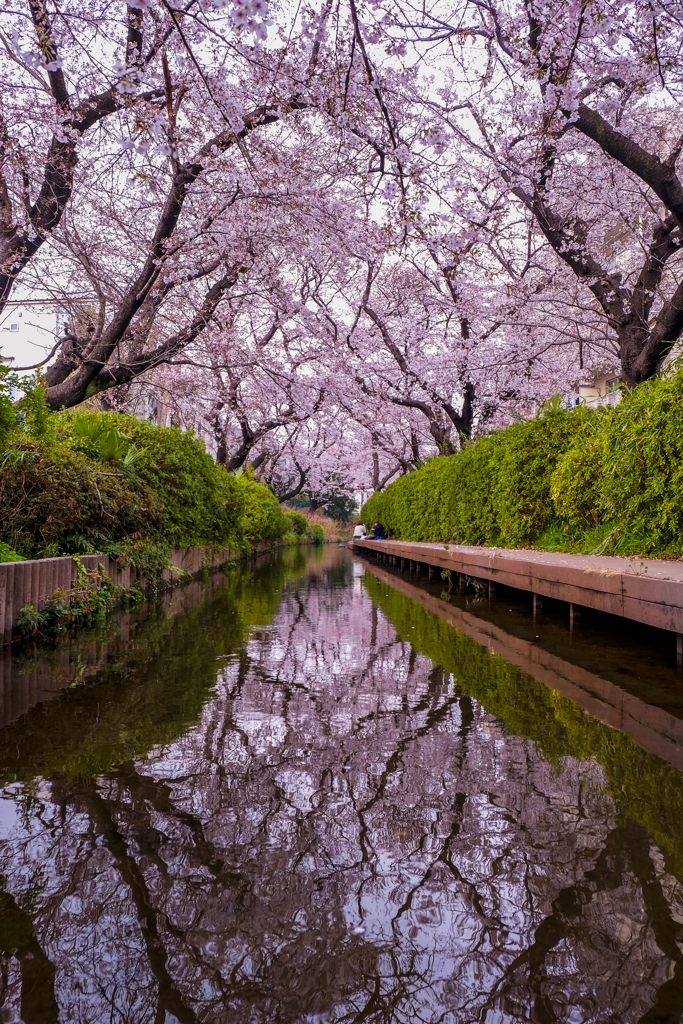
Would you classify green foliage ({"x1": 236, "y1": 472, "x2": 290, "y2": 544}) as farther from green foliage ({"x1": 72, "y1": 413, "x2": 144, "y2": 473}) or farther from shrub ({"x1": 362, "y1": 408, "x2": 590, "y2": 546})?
green foliage ({"x1": 72, "y1": 413, "x2": 144, "y2": 473})

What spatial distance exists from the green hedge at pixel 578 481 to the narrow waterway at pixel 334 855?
2540 mm

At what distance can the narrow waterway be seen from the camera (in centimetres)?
137

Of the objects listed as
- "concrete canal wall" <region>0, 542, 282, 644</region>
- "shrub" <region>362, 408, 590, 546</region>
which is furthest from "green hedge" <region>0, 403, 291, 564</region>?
"shrub" <region>362, 408, 590, 546</region>

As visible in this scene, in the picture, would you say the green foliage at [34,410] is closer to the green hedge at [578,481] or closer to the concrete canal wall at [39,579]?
the concrete canal wall at [39,579]

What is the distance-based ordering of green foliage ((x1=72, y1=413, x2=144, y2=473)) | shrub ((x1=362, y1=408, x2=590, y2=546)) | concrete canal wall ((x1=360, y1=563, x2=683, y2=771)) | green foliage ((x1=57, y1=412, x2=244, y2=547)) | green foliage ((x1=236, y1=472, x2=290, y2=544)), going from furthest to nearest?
green foliage ((x1=236, y1=472, x2=290, y2=544))
shrub ((x1=362, y1=408, x2=590, y2=546))
green foliage ((x1=57, y1=412, x2=244, y2=547))
green foliage ((x1=72, y1=413, x2=144, y2=473))
concrete canal wall ((x1=360, y1=563, x2=683, y2=771))

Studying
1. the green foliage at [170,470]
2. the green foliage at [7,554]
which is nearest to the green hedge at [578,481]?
the green foliage at [170,470]

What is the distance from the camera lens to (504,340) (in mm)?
16812

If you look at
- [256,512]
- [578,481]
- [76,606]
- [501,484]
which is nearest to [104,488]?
[76,606]

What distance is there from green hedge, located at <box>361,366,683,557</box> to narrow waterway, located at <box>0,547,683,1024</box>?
2540 mm

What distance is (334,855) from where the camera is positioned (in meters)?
1.91

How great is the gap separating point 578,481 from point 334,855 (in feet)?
21.7

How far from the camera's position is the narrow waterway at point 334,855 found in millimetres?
1366

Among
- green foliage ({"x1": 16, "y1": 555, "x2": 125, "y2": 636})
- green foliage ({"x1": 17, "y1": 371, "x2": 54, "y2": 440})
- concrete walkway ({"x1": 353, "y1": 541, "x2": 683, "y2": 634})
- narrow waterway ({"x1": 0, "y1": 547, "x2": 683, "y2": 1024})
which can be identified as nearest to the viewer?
narrow waterway ({"x1": 0, "y1": 547, "x2": 683, "y2": 1024})

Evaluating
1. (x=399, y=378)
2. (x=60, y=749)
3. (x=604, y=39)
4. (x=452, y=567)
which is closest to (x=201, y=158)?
(x=604, y=39)
